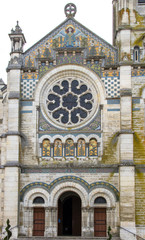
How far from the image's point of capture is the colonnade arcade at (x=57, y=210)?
24453 millimetres

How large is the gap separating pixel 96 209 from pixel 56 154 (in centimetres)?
390

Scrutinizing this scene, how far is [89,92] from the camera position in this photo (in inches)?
1037

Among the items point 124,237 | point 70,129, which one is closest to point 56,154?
point 70,129

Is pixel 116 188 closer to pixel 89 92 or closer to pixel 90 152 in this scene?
pixel 90 152

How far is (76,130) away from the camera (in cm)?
2573

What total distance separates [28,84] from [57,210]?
25.1 feet

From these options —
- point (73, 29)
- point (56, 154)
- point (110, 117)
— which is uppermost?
point (73, 29)

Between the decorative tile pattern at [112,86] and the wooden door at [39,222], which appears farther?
the decorative tile pattern at [112,86]

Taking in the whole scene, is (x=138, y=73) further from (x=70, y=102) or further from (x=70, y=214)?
(x=70, y=214)

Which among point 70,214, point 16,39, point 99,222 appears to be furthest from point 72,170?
point 16,39

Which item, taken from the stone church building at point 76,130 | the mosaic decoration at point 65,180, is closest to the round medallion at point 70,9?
the stone church building at point 76,130

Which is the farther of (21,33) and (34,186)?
(21,33)

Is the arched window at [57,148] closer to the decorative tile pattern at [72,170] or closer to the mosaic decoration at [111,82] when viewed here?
the decorative tile pattern at [72,170]

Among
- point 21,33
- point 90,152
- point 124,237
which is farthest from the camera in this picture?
point 21,33
